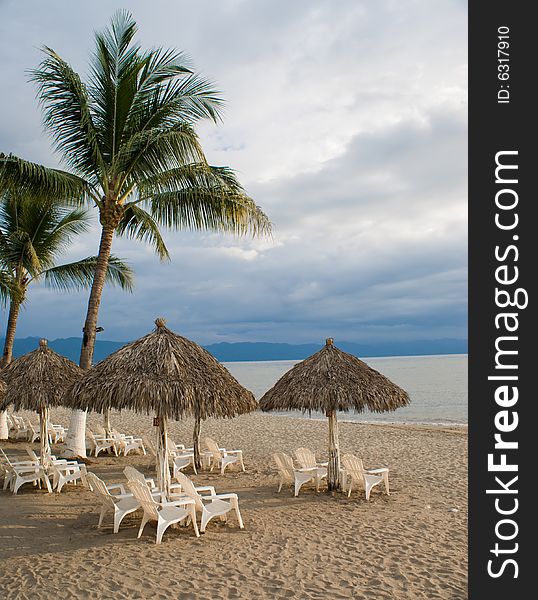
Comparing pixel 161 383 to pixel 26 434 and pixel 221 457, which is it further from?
pixel 26 434

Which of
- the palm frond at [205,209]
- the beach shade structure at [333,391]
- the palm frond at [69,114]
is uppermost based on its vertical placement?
the palm frond at [69,114]

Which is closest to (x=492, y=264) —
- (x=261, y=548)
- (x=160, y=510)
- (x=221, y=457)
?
(x=261, y=548)

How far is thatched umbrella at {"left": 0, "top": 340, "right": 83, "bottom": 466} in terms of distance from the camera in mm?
9664

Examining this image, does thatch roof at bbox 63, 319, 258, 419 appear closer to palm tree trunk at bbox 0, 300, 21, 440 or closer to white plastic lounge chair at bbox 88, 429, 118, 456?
white plastic lounge chair at bbox 88, 429, 118, 456

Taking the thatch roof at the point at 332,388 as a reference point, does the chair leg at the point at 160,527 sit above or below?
below

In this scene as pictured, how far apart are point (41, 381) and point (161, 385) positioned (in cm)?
387

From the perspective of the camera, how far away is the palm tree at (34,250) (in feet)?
52.9

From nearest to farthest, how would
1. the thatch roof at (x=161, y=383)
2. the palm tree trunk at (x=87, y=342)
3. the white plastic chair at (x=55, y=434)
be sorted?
the thatch roof at (x=161, y=383) < the palm tree trunk at (x=87, y=342) < the white plastic chair at (x=55, y=434)

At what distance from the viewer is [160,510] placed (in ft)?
21.4

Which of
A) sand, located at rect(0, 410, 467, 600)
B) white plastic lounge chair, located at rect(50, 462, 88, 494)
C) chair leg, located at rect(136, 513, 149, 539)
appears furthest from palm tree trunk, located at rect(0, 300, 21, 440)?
chair leg, located at rect(136, 513, 149, 539)

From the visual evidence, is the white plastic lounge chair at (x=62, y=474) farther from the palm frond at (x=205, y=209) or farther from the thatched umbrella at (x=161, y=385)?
the palm frond at (x=205, y=209)

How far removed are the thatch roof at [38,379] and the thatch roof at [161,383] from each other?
199 centimetres

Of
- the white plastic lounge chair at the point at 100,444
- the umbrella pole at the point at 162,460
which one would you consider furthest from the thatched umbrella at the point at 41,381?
the umbrella pole at the point at 162,460

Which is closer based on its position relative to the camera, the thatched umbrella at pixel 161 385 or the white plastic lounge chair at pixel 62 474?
the thatched umbrella at pixel 161 385
